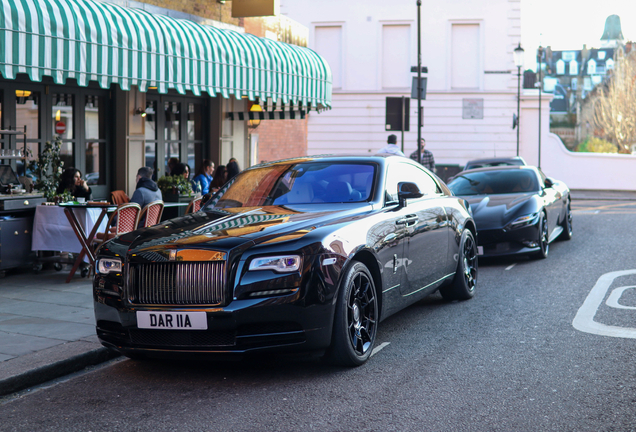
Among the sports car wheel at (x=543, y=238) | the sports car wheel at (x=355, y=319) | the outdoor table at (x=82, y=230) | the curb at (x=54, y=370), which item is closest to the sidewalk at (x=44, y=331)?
the curb at (x=54, y=370)

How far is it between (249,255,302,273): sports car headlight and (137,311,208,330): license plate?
454 mm

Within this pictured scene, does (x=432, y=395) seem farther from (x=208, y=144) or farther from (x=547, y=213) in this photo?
(x=208, y=144)

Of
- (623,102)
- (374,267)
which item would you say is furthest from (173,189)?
(623,102)

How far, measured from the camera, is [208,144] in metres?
15.2

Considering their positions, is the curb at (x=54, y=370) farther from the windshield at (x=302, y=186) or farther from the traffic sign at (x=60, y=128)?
the traffic sign at (x=60, y=128)

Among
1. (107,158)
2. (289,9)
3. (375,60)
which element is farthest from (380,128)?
(107,158)

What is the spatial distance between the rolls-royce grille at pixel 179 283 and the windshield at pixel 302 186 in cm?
146

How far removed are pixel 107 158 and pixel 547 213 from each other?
23.6ft

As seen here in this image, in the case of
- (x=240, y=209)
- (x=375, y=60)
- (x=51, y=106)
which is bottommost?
(x=240, y=209)

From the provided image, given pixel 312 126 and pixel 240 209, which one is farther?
pixel 312 126

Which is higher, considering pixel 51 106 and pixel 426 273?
pixel 51 106

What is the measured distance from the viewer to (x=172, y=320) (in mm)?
4719

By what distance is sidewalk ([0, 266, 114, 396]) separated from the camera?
5.17m

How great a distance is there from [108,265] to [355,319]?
176 cm
